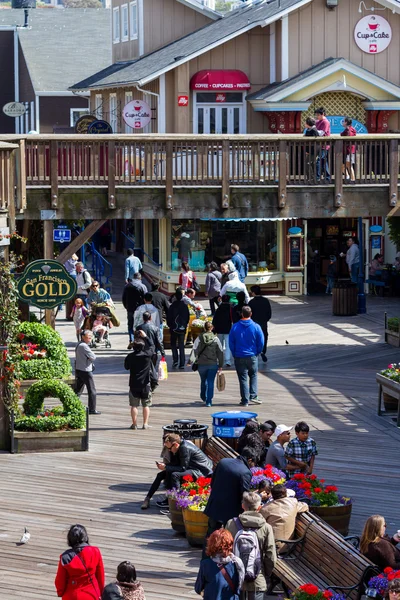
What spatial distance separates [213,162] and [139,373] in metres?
6.58

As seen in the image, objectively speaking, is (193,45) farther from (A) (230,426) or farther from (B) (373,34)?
(A) (230,426)

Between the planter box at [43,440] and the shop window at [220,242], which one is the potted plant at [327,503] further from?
the shop window at [220,242]

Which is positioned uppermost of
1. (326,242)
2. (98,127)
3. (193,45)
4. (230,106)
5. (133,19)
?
(133,19)

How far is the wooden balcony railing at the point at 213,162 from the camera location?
23.2m

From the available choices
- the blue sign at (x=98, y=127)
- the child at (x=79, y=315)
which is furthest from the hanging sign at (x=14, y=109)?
the child at (x=79, y=315)

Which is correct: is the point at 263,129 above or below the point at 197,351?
above

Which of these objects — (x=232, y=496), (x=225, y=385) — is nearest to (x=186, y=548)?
(x=232, y=496)

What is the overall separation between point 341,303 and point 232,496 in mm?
19064

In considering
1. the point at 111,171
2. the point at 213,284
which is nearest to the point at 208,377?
the point at 111,171

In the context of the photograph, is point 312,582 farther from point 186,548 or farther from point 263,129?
point 263,129

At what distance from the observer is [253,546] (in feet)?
36.4

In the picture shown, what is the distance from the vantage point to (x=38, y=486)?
52.6ft

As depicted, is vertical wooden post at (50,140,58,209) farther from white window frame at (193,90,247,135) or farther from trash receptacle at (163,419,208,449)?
white window frame at (193,90,247,135)

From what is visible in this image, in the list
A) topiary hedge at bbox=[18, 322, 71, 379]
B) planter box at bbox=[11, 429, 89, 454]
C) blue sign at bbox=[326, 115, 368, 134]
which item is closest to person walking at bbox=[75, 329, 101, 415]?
topiary hedge at bbox=[18, 322, 71, 379]
